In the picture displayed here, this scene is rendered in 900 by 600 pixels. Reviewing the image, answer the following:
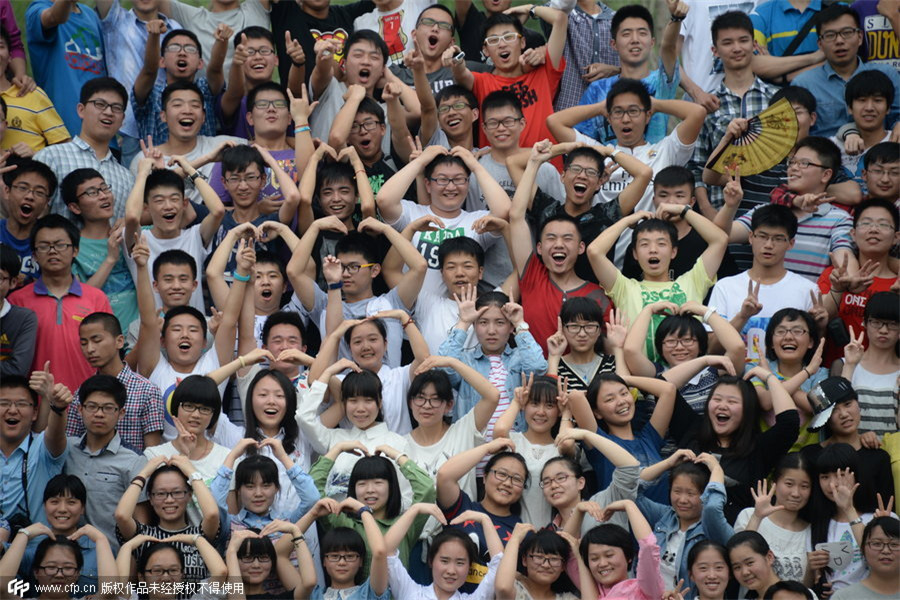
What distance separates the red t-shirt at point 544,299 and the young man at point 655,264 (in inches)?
3.6

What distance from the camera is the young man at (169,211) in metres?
8.72

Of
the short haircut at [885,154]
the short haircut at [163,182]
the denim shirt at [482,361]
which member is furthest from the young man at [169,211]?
the short haircut at [885,154]

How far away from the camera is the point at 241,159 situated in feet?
29.3

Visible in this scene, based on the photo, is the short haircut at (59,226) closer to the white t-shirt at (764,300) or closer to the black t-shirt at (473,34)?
the black t-shirt at (473,34)

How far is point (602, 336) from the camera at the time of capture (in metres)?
8.23

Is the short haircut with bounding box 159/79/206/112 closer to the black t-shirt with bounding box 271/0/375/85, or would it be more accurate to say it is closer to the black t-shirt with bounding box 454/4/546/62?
the black t-shirt with bounding box 271/0/375/85

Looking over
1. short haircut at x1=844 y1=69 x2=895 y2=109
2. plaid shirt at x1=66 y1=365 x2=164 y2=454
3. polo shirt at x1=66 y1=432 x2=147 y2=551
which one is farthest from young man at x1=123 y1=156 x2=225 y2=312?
short haircut at x1=844 y1=69 x2=895 y2=109

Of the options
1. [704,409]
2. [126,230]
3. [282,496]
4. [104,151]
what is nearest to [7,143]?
[104,151]

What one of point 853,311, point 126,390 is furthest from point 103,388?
point 853,311

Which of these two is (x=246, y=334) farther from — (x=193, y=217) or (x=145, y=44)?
(x=145, y=44)

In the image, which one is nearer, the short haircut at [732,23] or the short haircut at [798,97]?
→ the short haircut at [798,97]

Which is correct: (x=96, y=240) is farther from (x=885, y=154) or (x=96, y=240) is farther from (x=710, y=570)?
(x=885, y=154)

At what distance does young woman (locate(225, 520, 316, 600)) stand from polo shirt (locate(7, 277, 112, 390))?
166 centimetres

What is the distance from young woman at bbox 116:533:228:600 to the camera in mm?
7000
